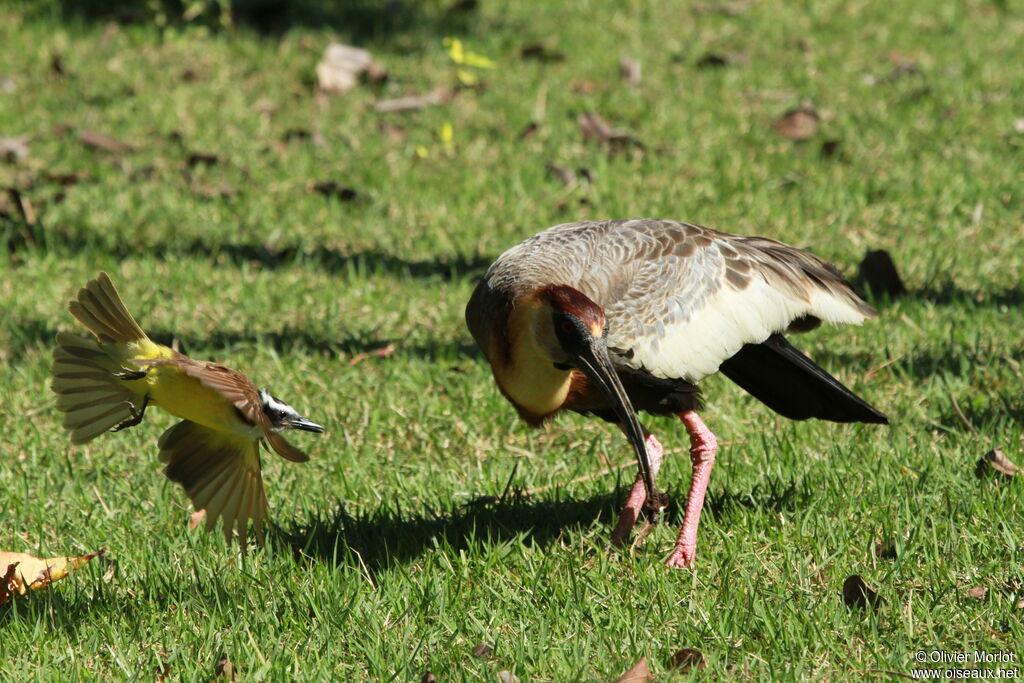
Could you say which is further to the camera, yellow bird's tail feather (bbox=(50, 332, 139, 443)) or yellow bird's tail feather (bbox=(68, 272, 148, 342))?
yellow bird's tail feather (bbox=(50, 332, 139, 443))

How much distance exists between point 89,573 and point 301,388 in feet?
4.99

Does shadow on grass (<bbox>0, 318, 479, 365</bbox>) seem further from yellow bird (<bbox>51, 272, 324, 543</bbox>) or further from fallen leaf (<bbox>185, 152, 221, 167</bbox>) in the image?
fallen leaf (<bbox>185, 152, 221, 167</bbox>)

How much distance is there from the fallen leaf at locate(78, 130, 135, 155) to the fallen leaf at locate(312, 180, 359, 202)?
4.13 feet

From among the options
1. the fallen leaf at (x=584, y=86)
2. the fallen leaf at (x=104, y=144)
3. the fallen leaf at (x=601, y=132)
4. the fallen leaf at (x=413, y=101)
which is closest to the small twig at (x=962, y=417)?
the fallen leaf at (x=601, y=132)

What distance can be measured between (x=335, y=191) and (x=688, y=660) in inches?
167

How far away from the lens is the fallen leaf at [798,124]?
7.44 m

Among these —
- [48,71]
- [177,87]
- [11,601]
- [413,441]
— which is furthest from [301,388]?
[48,71]

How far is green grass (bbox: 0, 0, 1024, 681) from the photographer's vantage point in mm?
3352

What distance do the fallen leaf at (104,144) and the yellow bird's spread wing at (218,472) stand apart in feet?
14.1

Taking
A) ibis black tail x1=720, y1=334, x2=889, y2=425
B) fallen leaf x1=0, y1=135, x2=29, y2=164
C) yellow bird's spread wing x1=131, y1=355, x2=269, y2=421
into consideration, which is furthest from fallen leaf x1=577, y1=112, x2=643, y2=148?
yellow bird's spread wing x1=131, y1=355, x2=269, y2=421

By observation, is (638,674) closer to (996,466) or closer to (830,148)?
(996,466)

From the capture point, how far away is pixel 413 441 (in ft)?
15.3

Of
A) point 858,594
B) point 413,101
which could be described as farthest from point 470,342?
point 413,101

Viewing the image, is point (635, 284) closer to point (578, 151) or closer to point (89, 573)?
point (89, 573)
